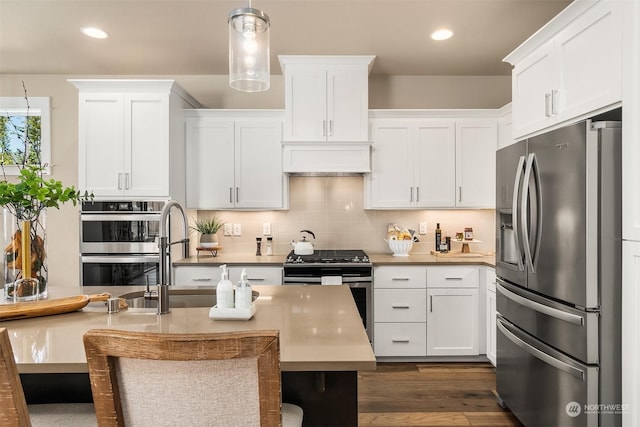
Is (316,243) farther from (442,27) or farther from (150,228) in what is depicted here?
(442,27)

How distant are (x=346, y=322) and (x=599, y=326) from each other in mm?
1155

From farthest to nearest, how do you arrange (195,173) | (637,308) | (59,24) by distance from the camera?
1. (195,173)
2. (59,24)
3. (637,308)

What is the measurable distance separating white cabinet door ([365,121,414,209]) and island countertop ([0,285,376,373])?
194 cm

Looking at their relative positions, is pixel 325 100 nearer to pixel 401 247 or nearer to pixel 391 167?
pixel 391 167

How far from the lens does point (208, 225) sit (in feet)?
12.7

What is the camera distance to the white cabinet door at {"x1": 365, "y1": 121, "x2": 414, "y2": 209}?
372 cm

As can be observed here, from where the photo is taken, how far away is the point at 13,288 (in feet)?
5.70

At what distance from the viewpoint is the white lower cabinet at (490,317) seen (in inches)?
128

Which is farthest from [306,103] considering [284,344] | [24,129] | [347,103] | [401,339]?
[24,129]

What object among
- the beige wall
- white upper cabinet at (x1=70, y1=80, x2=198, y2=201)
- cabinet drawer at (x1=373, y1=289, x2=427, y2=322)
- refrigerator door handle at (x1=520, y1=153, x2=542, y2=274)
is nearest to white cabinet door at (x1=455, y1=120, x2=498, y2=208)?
the beige wall

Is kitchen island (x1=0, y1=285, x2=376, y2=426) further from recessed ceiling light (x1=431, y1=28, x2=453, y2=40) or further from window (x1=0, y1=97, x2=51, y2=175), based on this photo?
window (x1=0, y1=97, x2=51, y2=175)

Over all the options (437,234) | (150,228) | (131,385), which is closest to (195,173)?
(150,228)

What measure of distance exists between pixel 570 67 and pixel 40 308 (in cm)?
270

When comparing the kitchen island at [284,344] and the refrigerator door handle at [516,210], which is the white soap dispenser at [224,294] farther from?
the refrigerator door handle at [516,210]
